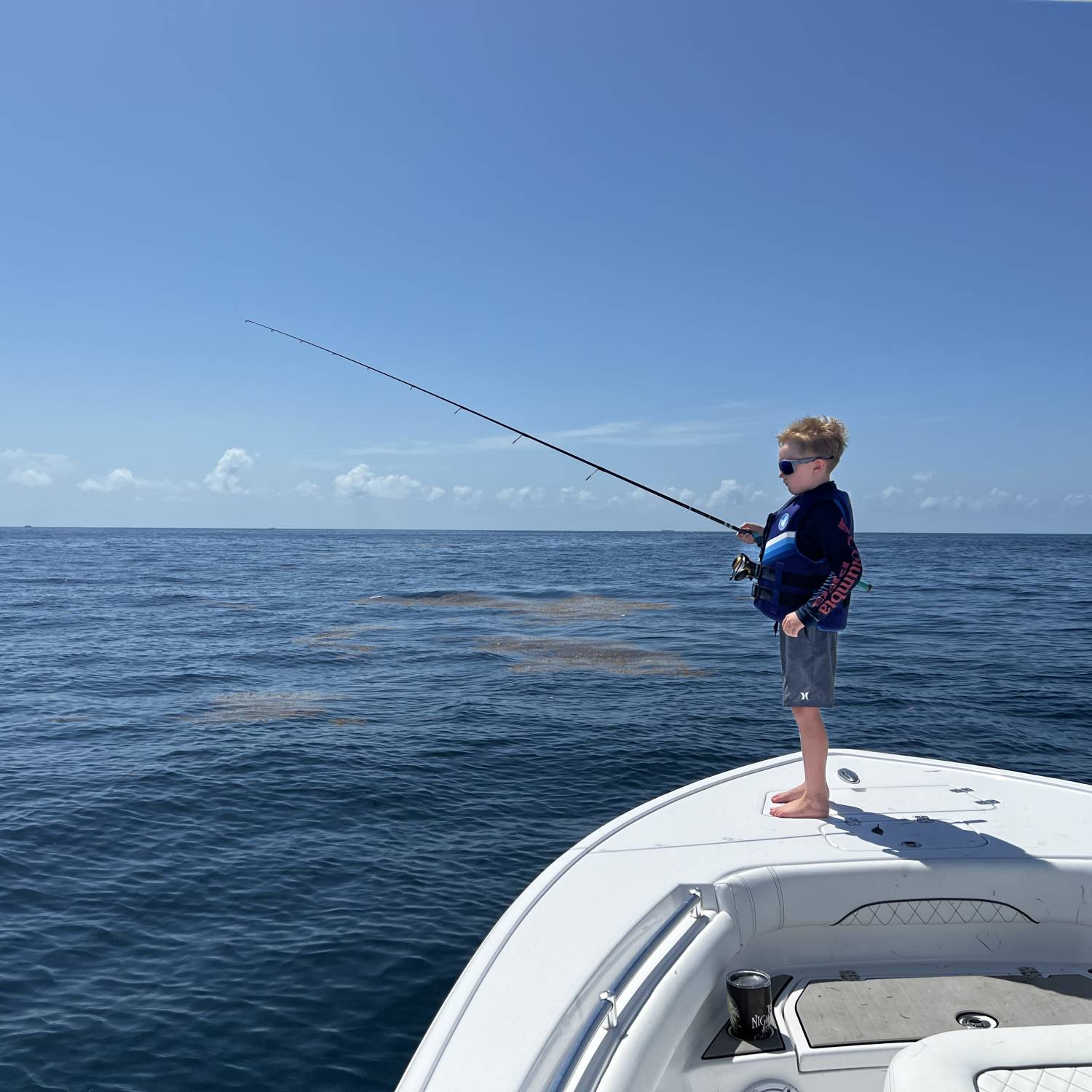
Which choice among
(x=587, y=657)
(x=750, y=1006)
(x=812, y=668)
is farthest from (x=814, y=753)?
(x=587, y=657)

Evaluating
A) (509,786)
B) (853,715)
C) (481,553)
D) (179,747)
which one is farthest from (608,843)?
(481,553)

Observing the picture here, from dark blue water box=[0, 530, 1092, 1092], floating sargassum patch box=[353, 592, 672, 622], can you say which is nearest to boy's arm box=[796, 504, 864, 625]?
dark blue water box=[0, 530, 1092, 1092]

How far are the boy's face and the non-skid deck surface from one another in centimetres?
233

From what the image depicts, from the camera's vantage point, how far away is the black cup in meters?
3.30

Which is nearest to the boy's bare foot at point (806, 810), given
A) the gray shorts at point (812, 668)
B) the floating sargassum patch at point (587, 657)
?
the gray shorts at point (812, 668)

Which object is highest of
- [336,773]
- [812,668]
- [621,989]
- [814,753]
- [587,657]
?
[812,668]

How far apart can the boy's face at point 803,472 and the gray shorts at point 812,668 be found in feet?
2.39

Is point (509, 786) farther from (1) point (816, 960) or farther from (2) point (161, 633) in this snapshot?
(2) point (161, 633)

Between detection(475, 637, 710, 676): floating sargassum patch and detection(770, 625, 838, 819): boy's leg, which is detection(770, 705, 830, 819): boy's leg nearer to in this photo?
detection(770, 625, 838, 819): boy's leg

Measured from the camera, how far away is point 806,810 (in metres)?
4.34

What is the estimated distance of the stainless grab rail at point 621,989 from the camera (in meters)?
2.56

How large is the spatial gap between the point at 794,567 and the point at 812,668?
0.54 m

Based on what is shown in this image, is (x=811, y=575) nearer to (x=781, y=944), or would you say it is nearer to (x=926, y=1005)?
(x=781, y=944)

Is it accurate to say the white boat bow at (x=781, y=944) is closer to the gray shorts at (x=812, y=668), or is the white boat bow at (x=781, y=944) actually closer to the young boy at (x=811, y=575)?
the young boy at (x=811, y=575)
